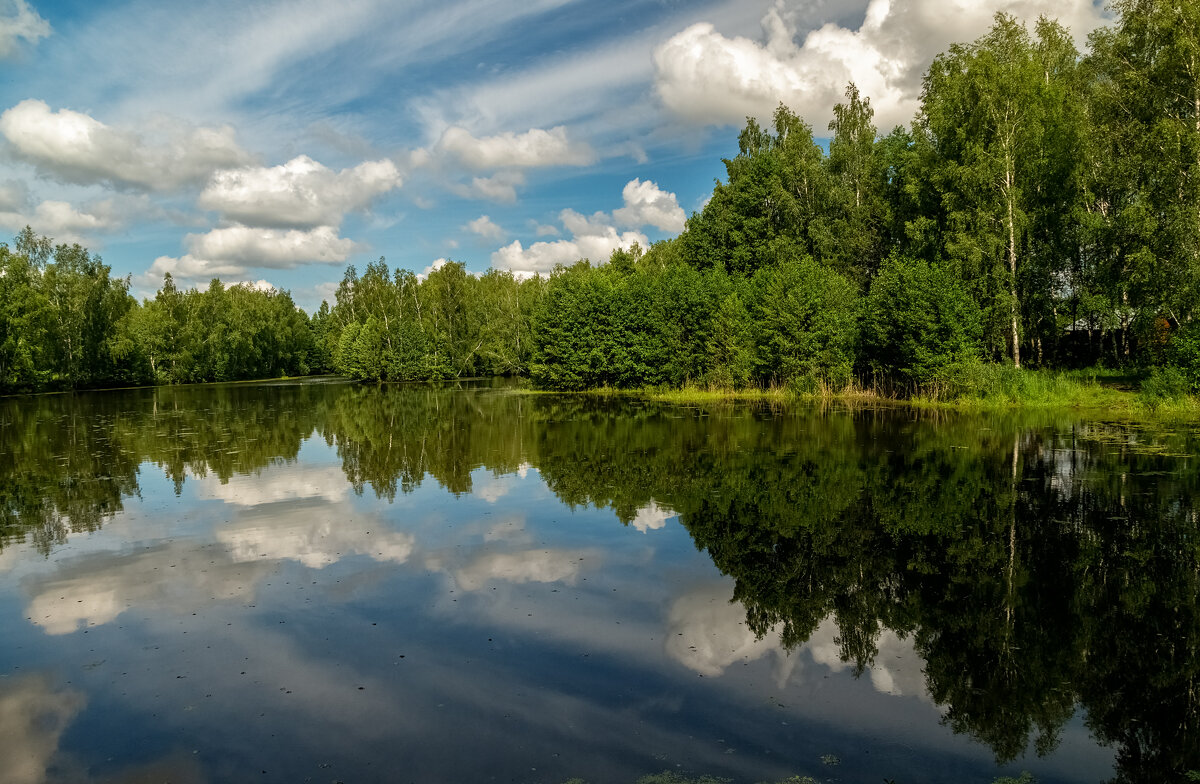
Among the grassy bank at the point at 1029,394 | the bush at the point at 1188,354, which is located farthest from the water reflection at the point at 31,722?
the bush at the point at 1188,354

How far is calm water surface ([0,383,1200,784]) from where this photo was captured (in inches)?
239

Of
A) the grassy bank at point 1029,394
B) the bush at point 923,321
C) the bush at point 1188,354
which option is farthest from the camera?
the bush at point 923,321

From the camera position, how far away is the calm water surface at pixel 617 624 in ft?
19.9

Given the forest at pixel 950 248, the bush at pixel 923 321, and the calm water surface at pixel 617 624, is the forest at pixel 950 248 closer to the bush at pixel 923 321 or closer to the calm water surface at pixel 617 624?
the bush at pixel 923 321

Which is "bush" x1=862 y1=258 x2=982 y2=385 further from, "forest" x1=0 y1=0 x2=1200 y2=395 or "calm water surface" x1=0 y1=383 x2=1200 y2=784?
"calm water surface" x1=0 y1=383 x2=1200 y2=784

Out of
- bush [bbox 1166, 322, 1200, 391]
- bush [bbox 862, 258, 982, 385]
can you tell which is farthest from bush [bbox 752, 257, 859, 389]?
bush [bbox 1166, 322, 1200, 391]

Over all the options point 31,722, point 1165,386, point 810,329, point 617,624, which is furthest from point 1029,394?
point 31,722

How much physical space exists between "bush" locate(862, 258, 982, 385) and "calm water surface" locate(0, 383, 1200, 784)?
46.1 feet

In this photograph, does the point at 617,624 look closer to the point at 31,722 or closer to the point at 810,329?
the point at 31,722

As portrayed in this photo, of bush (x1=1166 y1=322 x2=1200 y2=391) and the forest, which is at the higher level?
the forest

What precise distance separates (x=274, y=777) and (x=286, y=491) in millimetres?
12775

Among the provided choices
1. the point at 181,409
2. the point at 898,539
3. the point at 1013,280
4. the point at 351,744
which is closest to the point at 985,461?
the point at 898,539

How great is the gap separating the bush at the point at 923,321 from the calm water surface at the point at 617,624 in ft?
46.1

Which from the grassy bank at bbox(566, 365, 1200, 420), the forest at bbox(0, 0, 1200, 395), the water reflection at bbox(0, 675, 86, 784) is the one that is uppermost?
the forest at bbox(0, 0, 1200, 395)
